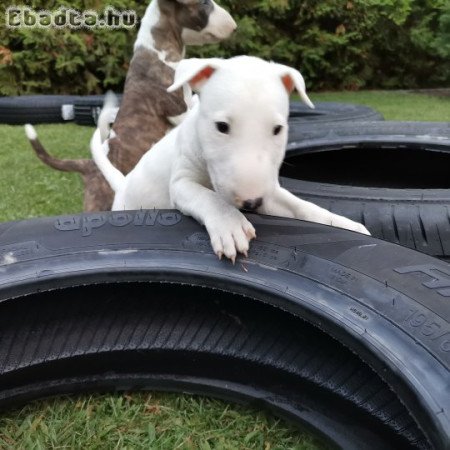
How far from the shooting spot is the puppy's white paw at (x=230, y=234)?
1773 mm

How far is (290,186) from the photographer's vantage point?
2.50 metres

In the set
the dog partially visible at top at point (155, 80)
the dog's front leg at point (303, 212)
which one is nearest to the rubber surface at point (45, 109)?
→ the dog partially visible at top at point (155, 80)

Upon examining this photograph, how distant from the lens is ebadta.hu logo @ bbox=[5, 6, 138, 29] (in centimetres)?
934

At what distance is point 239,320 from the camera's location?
2.01 metres

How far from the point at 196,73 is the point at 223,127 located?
220 mm

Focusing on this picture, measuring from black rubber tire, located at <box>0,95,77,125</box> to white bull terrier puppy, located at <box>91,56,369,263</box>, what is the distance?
577 centimetres

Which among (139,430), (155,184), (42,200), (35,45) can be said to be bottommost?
(35,45)

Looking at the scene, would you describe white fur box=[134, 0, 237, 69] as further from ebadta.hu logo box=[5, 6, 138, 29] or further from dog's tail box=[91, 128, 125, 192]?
ebadta.hu logo box=[5, 6, 138, 29]

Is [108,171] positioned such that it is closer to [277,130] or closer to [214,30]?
[277,130]

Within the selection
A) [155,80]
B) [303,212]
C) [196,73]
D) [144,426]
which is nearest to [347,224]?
[303,212]

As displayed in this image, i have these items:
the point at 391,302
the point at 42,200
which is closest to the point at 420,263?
the point at 391,302

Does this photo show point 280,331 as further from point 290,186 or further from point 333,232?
point 290,186

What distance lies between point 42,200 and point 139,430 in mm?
2617

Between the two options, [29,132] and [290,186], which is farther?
[29,132]
